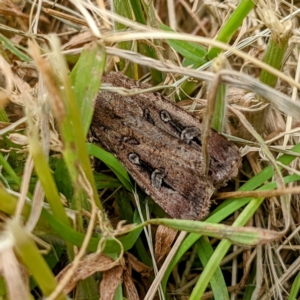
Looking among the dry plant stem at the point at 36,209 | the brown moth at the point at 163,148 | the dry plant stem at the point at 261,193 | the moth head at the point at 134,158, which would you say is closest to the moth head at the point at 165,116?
the brown moth at the point at 163,148

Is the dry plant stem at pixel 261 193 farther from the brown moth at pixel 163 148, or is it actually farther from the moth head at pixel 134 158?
the moth head at pixel 134 158

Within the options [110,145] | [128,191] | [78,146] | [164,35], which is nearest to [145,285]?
[128,191]

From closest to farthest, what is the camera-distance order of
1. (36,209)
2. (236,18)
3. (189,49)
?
(36,209) → (236,18) → (189,49)

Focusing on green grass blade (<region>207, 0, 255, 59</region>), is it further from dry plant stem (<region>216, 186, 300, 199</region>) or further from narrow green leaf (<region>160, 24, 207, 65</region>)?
dry plant stem (<region>216, 186, 300, 199</region>)

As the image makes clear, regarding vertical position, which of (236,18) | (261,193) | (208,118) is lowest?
(261,193)

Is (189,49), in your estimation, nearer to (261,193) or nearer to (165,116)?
(165,116)

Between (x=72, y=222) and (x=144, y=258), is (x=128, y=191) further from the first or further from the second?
(x=72, y=222)

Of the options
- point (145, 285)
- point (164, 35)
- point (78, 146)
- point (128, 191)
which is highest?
point (164, 35)

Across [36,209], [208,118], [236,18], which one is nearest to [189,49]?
[236,18]
